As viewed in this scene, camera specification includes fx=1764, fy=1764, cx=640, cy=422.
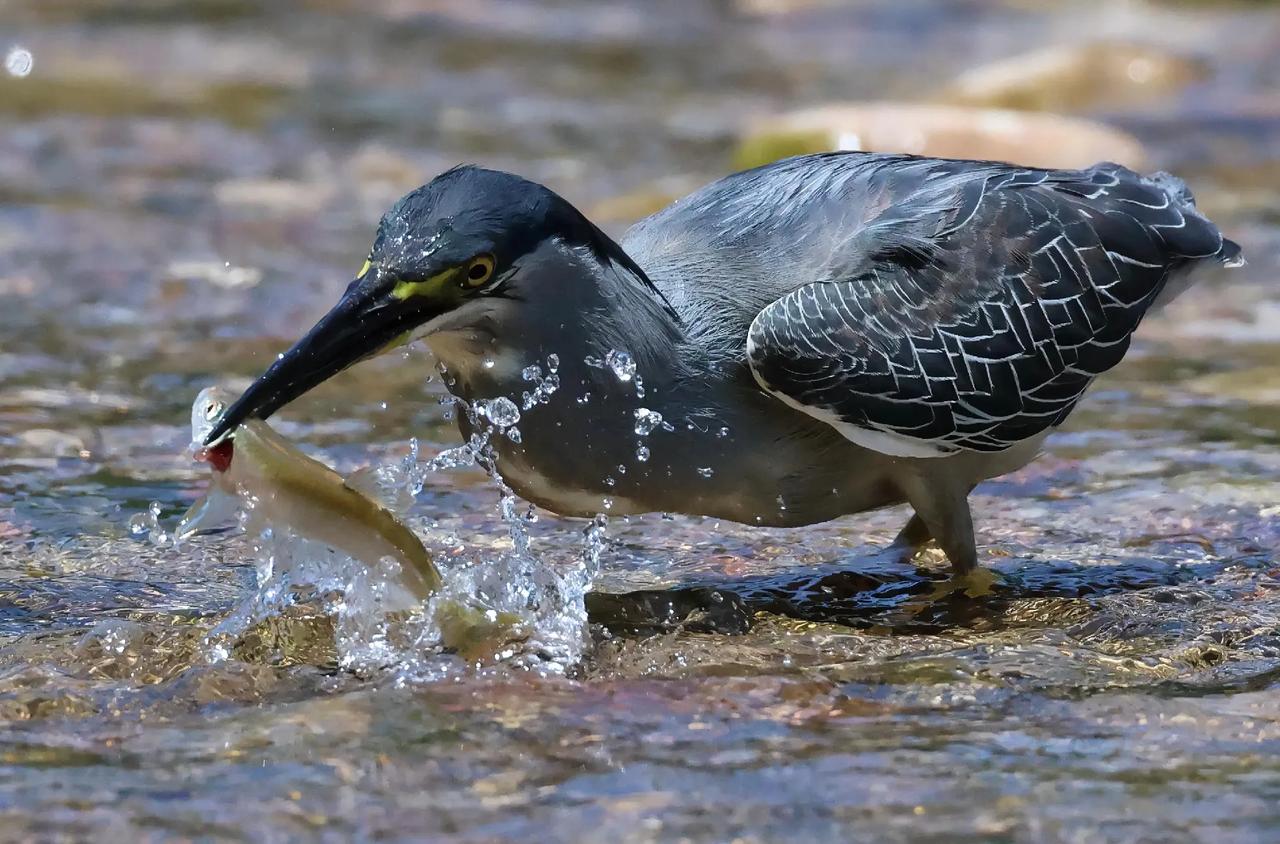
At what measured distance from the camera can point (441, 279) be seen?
4641mm

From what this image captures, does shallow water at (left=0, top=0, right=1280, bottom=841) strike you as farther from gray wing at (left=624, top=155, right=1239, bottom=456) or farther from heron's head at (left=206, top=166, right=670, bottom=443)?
heron's head at (left=206, top=166, right=670, bottom=443)

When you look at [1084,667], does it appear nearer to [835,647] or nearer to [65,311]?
[835,647]

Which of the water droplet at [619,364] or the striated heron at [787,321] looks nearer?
the striated heron at [787,321]

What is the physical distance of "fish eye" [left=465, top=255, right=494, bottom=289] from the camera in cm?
469

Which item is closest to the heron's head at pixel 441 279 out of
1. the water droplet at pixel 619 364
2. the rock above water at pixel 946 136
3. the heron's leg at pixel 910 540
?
the water droplet at pixel 619 364

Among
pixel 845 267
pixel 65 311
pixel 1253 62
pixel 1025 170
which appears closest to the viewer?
pixel 845 267

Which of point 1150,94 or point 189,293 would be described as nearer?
point 189,293

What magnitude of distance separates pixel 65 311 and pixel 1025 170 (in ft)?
17.0

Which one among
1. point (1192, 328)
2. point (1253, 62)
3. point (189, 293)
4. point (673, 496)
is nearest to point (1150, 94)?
point (1253, 62)

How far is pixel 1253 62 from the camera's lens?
1711 centimetres

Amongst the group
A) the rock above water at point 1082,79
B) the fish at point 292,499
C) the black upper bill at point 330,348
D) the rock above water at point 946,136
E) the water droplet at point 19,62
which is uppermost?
the water droplet at point 19,62

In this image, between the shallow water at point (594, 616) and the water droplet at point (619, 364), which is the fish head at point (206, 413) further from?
the water droplet at point (619, 364)

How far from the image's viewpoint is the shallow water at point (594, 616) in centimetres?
385

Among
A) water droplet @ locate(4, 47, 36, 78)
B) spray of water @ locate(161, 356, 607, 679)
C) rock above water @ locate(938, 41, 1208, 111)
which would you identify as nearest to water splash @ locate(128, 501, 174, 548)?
spray of water @ locate(161, 356, 607, 679)
